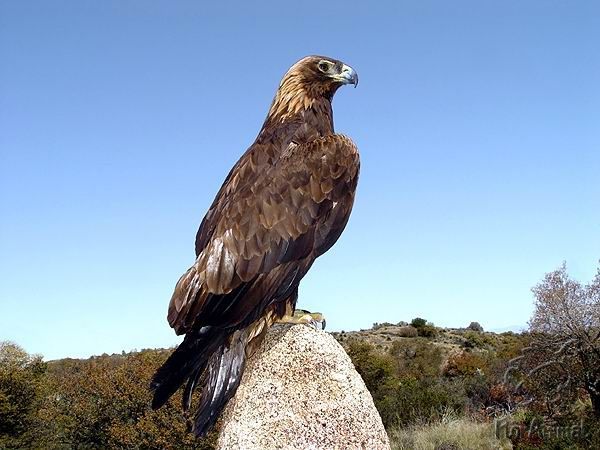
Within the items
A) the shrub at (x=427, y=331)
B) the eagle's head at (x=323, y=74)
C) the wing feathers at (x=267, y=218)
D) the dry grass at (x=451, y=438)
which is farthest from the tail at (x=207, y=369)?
the shrub at (x=427, y=331)

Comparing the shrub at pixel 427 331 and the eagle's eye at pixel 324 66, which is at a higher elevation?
the shrub at pixel 427 331

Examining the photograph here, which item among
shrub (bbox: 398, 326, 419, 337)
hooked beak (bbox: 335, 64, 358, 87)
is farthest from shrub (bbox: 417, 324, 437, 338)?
hooked beak (bbox: 335, 64, 358, 87)

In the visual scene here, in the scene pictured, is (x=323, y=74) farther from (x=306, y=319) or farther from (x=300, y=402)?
(x=300, y=402)

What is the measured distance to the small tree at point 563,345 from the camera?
60.1 feet

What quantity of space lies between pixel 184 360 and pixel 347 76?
279 cm

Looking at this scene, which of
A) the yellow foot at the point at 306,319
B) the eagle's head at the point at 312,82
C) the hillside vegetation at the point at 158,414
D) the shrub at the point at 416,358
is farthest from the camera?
the shrub at the point at 416,358

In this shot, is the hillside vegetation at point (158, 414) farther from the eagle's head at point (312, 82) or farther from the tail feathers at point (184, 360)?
the tail feathers at point (184, 360)

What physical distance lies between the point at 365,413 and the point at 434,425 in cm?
1535

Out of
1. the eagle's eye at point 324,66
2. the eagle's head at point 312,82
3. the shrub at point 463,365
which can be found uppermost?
the eagle's eye at point 324,66

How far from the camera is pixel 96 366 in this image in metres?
22.9

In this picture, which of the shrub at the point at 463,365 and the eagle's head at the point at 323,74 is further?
the shrub at the point at 463,365

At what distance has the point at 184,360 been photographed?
15.2ft

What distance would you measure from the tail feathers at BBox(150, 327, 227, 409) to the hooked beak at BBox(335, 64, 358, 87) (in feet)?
8.05

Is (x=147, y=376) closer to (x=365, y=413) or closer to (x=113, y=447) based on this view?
(x=113, y=447)
